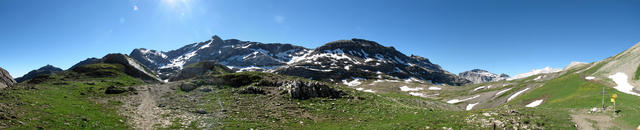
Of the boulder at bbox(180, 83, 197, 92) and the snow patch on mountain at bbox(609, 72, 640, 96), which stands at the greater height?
the snow patch on mountain at bbox(609, 72, 640, 96)

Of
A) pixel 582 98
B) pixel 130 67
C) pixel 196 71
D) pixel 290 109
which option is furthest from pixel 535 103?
pixel 130 67

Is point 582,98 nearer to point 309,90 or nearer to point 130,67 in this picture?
point 309,90

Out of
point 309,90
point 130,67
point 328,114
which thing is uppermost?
point 130,67

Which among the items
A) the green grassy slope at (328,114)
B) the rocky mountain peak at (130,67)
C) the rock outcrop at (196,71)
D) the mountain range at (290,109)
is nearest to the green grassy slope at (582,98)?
the mountain range at (290,109)

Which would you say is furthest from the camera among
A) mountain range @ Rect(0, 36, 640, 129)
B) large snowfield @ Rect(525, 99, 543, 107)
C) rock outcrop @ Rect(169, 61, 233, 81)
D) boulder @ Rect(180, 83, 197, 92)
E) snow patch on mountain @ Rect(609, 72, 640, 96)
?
rock outcrop @ Rect(169, 61, 233, 81)

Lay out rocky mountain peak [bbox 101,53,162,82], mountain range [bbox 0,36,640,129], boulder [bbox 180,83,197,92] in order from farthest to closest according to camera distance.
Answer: rocky mountain peak [bbox 101,53,162,82]
boulder [bbox 180,83,197,92]
mountain range [bbox 0,36,640,129]

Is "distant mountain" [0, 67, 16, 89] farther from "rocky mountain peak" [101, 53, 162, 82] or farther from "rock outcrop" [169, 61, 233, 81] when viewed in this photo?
"rock outcrop" [169, 61, 233, 81]

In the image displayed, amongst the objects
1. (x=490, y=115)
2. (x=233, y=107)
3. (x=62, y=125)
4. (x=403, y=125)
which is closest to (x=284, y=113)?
(x=233, y=107)

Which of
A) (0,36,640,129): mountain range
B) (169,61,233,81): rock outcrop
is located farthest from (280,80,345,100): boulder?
(169,61,233,81): rock outcrop

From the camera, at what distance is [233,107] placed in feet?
106

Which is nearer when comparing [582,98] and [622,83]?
[582,98]

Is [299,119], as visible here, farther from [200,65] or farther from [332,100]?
[200,65]

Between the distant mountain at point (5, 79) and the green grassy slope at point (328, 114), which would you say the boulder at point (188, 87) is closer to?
the green grassy slope at point (328, 114)

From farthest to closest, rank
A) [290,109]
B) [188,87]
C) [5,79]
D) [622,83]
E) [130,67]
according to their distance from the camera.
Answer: [130,67]
[188,87]
[5,79]
[622,83]
[290,109]
